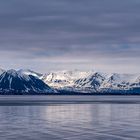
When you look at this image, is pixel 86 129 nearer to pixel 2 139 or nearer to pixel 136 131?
pixel 136 131

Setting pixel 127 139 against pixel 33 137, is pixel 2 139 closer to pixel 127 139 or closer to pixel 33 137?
pixel 33 137

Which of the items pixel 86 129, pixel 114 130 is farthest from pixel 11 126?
pixel 114 130

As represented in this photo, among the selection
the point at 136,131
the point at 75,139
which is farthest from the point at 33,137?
the point at 136,131

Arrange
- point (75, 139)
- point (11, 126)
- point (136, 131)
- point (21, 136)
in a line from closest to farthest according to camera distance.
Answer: point (75, 139), point (21, 136), point (136, 131), point (11, 126)

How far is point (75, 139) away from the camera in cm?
4578

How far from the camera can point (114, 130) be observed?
5466cm

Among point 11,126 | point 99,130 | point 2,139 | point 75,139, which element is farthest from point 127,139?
point 11,126

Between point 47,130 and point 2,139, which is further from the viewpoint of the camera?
point 47,130

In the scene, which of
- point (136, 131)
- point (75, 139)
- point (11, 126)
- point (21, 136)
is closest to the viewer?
point (75, 139)

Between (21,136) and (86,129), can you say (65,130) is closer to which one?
(86,129)

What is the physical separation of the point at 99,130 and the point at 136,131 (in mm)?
4604

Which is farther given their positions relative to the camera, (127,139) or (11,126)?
(11,126)

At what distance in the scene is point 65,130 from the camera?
54531 millimetres

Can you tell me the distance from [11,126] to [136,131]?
16.9 metres
